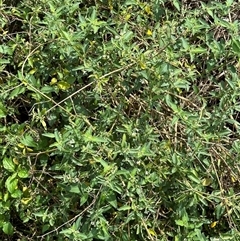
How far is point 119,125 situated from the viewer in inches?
97.3

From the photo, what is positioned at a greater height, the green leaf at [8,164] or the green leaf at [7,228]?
the green leaf at [8,164]

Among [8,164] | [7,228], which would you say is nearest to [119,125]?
[8,164]

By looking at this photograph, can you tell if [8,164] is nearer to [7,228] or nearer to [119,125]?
[7,228]

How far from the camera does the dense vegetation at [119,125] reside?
2344 mm

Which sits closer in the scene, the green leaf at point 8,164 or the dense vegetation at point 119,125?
the dense vegetation at point 119,125

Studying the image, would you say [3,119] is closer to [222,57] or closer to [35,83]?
[35,83]

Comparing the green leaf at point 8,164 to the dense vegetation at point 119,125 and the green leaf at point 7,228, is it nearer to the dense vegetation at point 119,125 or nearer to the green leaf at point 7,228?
the dense vegetation at point 119,125

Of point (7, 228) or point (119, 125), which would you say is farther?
point (7, 228)

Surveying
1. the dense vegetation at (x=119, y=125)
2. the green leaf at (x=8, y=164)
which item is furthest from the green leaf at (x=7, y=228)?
the green leaf at (x=8, y=164)

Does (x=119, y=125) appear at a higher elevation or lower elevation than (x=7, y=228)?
higher

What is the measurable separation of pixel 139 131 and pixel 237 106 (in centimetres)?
41

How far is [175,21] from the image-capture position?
8.56ft

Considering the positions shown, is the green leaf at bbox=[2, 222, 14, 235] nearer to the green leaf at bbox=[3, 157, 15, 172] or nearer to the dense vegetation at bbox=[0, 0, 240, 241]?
the dense vegetation at bbox=[0, 0, 240, 241]

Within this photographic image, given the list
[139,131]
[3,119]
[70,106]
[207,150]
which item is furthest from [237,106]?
[3,119]
